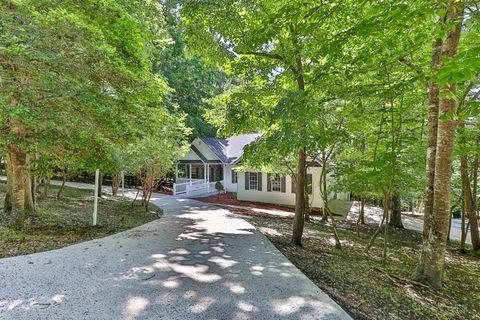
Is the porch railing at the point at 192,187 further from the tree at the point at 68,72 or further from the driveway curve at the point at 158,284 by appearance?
the tree at the point at 68,72

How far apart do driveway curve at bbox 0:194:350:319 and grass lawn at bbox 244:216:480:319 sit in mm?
515

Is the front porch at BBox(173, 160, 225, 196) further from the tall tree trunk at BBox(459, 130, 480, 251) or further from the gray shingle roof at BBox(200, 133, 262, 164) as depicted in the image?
the tall tree trunk at BBox(459, 130, 480, 251)

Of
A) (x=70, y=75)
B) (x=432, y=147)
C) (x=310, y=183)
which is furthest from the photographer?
(x=310, y=183)

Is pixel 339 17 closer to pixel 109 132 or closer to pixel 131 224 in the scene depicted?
pixel 109 132

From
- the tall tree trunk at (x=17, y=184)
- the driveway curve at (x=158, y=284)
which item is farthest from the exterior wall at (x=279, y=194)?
the tall tree trunk at (x=17, y=184)

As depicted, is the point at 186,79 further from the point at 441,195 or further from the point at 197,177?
the point at 441,195

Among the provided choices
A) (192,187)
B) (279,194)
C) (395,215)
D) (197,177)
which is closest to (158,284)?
(395,215)

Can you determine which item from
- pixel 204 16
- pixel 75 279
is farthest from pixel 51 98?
pixel 204 16

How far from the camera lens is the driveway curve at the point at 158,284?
3.40m

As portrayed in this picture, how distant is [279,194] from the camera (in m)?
17.9

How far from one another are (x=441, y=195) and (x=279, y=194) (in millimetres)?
13189

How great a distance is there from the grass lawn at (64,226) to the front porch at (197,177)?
7.08 meters

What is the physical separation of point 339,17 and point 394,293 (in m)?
5.41

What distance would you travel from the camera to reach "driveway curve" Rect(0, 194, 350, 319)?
134 inches
